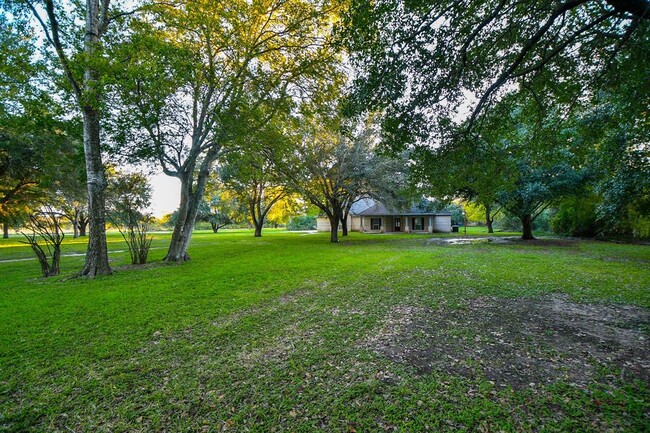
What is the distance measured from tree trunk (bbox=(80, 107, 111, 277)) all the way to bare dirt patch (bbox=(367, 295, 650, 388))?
8.93 metres

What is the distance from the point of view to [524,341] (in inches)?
147

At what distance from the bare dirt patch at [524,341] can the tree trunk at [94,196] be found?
29.3ft

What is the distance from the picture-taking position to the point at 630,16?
4.32 m

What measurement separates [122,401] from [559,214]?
101 feet

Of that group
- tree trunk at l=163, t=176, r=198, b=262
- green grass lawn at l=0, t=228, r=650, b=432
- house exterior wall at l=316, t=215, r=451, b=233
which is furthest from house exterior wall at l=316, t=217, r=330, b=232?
green grass lawn at l=0, t=228, r=650, b=432

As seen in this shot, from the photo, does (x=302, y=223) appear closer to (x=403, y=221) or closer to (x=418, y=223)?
(x=403, y=221)

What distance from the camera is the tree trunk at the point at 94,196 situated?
816 centimetres

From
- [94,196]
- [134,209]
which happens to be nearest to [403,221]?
[134,209]

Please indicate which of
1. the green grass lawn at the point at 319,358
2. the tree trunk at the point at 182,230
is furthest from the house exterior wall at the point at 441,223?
the tree trunk at the point at 182,230

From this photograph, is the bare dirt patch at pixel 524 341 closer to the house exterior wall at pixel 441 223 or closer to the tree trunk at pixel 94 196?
the tree trunk at pixel 94 196

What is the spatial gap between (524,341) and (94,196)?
11.0 meters

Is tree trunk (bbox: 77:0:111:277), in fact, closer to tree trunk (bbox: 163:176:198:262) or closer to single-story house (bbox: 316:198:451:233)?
tree trunk (bbox: 163:176:198:262)

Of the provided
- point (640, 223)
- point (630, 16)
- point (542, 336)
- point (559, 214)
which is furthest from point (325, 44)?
point (559, 214)

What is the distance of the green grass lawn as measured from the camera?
7.72ft
